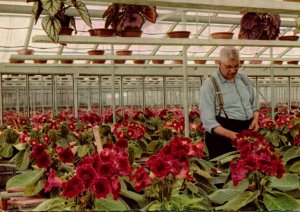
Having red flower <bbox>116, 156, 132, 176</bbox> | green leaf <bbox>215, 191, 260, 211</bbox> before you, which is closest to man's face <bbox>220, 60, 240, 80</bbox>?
green leaf <bbox>215, 191, 260, 211</bbox>

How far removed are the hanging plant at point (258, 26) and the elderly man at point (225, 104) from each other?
0.55 feet

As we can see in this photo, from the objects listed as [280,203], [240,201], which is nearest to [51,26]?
[240,201]

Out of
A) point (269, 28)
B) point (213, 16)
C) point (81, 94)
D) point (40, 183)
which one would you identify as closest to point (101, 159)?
point (40, 183)

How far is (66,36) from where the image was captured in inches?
133

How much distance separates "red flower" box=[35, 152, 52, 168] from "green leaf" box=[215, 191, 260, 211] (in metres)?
1.00

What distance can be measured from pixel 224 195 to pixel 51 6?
3.47ft

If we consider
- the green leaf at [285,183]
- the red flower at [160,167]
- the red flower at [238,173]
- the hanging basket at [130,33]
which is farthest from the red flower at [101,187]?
the hanging basket at [130,33]

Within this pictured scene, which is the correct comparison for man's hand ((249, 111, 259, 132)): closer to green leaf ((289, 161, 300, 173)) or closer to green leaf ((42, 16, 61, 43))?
green leaf ((289, 161, 300, 173))

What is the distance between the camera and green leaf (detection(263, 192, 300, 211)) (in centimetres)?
198

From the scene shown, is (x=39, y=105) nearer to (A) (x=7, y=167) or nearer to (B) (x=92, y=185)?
(A) (x=7, y=167)

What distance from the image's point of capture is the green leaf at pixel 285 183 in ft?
7.07

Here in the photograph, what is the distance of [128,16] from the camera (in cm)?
318

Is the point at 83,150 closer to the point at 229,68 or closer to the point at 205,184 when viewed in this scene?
the point at 229,68

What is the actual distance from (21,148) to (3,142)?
2.56 feet
